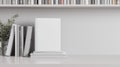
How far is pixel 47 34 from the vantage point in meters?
1.89

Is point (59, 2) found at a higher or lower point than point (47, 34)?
higher

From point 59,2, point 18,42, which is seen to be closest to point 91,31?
point 59,2

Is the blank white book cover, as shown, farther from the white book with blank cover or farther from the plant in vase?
the plant in vase

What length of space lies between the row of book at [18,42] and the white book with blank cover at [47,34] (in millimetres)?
86

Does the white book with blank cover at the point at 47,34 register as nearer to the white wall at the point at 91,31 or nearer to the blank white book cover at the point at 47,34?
the blank white book cover at the point at 47,34

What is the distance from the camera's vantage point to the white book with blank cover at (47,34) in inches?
74.4

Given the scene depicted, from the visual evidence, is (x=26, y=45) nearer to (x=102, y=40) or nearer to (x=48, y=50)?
(x=48, y=50)

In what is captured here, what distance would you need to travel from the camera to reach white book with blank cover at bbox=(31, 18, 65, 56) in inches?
Result: 74.4

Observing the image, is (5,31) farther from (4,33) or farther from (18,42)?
(18,42)

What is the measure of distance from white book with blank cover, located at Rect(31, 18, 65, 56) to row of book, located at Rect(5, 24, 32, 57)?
0.09 m

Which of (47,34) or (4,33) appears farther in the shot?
(4,33)

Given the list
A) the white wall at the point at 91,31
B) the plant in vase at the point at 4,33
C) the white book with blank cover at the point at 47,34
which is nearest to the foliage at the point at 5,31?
the plant in vase at the point at 4,33

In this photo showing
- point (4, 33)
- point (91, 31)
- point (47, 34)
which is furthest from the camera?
point (91, 31)

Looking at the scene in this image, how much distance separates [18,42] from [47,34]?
0.74 feet
